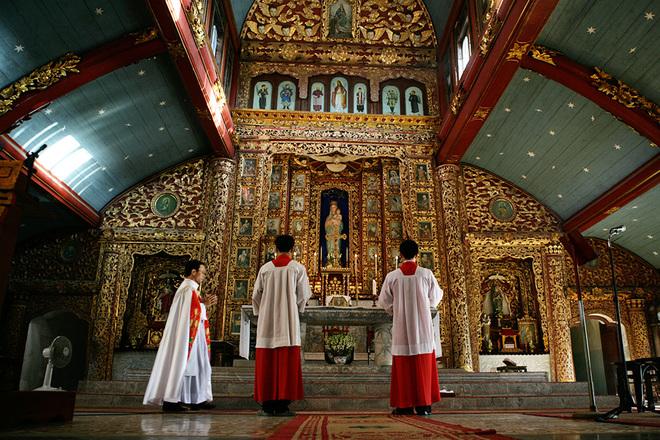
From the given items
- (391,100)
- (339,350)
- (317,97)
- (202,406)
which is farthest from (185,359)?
(391,100)

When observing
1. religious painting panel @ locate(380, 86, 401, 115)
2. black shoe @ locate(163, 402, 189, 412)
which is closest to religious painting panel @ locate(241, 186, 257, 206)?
religious painting panel @ locate(380, 86, 401, 115)

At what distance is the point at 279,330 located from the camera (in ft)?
16.5

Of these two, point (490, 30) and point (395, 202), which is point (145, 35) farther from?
point (395, 202)

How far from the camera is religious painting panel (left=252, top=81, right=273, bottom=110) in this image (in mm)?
12688

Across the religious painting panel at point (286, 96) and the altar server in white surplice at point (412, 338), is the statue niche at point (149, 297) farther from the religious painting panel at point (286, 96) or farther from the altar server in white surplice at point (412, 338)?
the altar server in white surplice at point (412, 338)

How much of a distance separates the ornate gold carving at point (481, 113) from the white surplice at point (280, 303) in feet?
20.2

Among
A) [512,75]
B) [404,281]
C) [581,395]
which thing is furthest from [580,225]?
[404,281]

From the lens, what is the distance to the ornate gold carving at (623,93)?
8430 millimetres

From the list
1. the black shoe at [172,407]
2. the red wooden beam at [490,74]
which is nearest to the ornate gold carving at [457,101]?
the red wooden beam at [490,74]

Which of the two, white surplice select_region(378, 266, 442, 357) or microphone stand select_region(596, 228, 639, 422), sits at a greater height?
white surplice select_region(378, 266, 442, 357)

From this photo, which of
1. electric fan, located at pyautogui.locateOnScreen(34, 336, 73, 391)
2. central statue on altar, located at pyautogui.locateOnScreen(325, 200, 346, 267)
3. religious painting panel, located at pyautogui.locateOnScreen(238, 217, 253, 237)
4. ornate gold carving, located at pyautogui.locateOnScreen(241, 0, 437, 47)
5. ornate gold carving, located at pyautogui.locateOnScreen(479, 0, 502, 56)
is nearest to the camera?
electric fan, located at pyautogui.locateOnScreen(34, 336, 73, 391)

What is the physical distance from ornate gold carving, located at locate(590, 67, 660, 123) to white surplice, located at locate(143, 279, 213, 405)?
23.7 feet

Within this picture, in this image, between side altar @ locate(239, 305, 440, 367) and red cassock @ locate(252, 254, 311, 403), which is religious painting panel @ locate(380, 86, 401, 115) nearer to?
side altar @ locate(239, 305, 440, 367)

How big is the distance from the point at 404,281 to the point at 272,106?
26.6 feet
